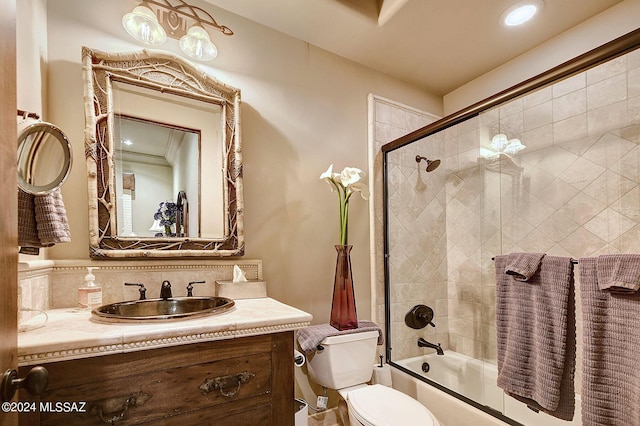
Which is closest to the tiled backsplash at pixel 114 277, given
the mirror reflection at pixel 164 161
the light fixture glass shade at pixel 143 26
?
the mirror reflection at pixel 164 161

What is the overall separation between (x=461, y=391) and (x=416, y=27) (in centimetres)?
222

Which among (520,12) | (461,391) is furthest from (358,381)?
(520,12)

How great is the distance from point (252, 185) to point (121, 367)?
3.60ft

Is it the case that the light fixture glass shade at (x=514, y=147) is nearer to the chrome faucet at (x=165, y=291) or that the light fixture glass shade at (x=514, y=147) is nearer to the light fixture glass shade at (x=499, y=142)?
the light fixture glass shade at (x=499, y=142)

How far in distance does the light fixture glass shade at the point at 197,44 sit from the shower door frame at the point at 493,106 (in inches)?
50.6

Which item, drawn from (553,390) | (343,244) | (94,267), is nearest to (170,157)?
(94,267)

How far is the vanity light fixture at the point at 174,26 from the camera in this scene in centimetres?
139

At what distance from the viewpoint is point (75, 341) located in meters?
0.85

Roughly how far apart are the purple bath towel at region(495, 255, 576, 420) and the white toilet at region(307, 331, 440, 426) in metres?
0.44

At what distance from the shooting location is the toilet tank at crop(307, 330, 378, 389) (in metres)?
1.66

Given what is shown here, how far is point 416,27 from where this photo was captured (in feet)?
6.25

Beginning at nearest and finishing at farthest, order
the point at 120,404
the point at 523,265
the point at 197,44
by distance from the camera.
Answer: the point at 120,404
the point at 523,265
the point at 197,44

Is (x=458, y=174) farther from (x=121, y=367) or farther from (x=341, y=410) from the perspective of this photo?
(x=121, y=367)

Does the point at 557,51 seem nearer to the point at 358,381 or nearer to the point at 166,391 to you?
the point at 358,381
